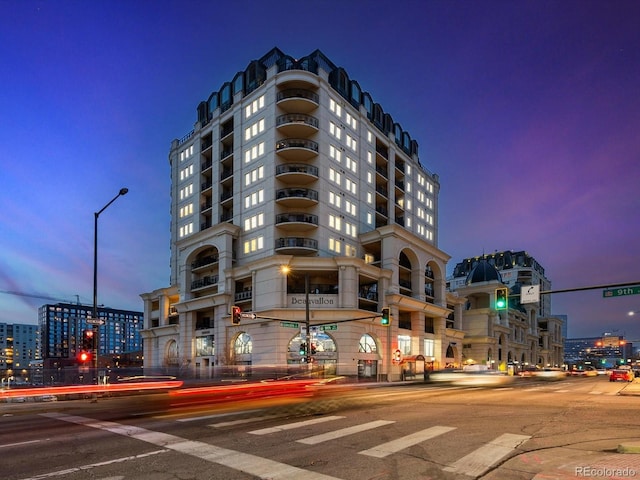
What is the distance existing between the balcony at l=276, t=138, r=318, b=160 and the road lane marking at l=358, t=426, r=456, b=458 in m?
40.3

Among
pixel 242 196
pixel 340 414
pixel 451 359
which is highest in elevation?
pixel 242 196

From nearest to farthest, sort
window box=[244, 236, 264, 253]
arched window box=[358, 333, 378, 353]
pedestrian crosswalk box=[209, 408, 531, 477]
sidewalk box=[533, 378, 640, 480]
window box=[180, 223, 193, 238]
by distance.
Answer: sidewalk box=[533, 378, 640, 480] → pedestrian crosswalk box=[209, 408, 531, 477] → arched window box=[358, 333, 378, 353] → window box=[244, 236, 264, 253] → window box=[180, 223, 193, 238]

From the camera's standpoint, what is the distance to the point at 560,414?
15.2 m

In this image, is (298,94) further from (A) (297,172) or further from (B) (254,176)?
(B) (254,176)

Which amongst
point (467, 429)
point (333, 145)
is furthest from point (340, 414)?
point (333, 145)

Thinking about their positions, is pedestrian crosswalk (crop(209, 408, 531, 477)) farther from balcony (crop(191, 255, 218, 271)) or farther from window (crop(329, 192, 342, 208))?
balcony (crop(191, 255, 218, 271))

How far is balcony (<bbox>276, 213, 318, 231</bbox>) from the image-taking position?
159ft

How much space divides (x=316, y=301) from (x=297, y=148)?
16.2 metres

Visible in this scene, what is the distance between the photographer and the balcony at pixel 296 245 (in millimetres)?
48188

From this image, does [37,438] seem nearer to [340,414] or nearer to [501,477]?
[340,414]

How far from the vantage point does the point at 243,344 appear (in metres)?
49.7

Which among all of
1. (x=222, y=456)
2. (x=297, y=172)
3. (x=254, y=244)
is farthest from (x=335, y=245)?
(x=222, y=456)

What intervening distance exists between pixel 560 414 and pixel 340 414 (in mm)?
7232

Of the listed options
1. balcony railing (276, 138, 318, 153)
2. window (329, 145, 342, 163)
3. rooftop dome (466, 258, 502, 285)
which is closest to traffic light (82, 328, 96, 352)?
balcony railing (276, 138, 318, 153)
